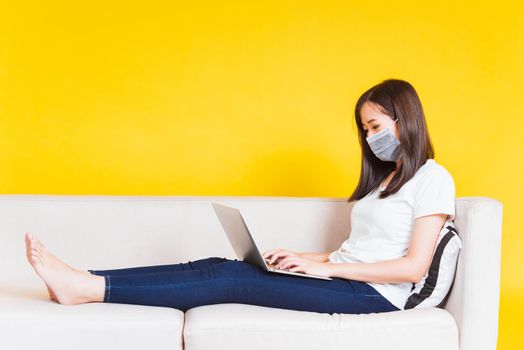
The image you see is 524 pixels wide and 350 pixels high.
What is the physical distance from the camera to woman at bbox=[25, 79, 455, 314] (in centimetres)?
213

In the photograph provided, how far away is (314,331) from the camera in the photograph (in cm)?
205

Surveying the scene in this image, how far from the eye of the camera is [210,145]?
341 cm

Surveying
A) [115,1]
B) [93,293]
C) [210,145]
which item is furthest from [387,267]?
[115,1]

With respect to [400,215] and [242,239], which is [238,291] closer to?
[242,239]

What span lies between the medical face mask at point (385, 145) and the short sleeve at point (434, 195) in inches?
6.3

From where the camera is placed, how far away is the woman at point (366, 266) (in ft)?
7.00

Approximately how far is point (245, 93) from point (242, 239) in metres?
1.29

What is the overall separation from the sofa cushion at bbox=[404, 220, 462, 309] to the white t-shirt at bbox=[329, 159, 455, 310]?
42mm

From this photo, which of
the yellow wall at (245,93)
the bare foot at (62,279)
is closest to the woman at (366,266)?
the bare foot at (62,279)

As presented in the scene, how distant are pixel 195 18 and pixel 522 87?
1600 mm

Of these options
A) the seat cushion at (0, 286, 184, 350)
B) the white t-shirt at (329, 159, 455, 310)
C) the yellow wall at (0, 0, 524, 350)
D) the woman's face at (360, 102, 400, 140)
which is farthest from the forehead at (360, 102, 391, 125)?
the yellow wall at (0, 0, 524, 350)

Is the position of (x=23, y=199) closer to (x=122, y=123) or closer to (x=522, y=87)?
(x=122, y=123)

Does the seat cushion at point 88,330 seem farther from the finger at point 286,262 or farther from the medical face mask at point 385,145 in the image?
the medical face mask at point 385,145

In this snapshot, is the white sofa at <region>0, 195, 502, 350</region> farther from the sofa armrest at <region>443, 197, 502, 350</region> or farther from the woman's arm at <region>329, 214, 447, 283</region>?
the woman's arm at <region>329, 214, 447, 283</region>
